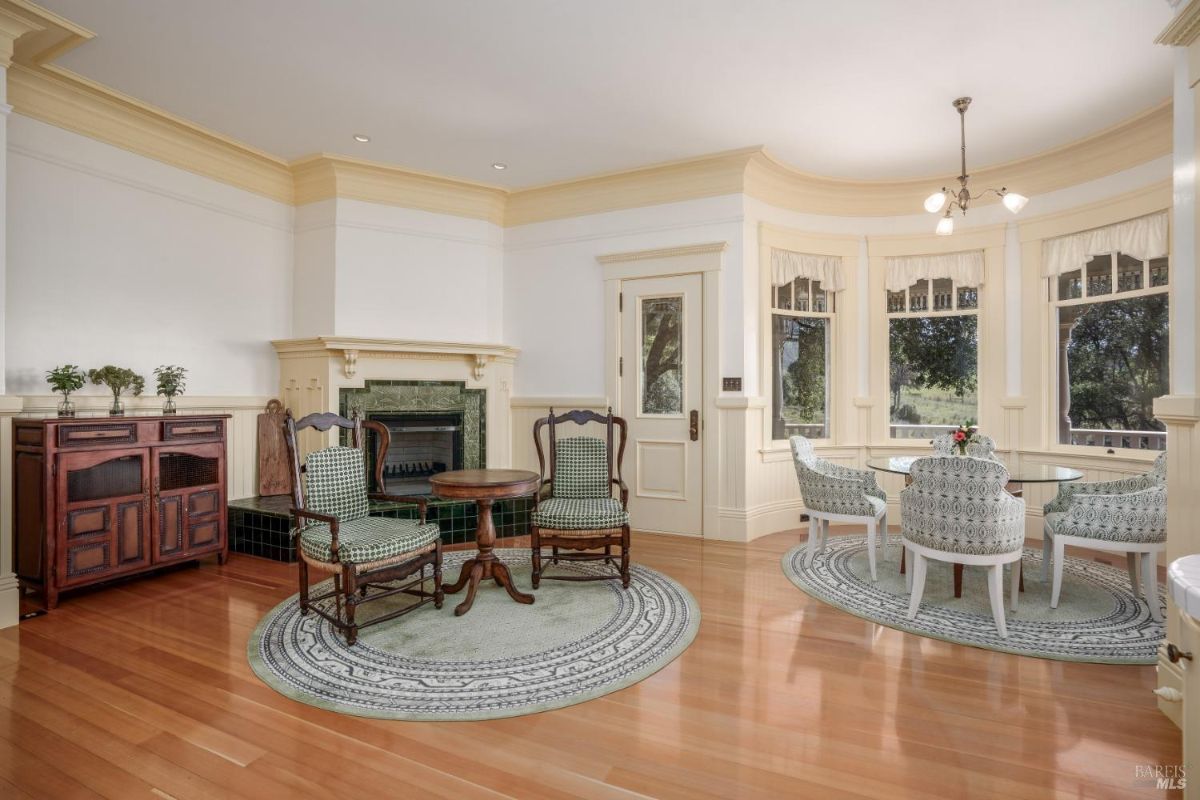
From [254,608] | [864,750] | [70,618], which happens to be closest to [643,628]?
[864,750]

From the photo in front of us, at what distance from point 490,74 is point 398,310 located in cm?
228

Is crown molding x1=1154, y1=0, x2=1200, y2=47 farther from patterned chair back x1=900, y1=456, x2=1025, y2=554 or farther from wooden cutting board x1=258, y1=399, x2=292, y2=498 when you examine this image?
wooden cutting board x1=258, y1=399, x2=292, y2=498

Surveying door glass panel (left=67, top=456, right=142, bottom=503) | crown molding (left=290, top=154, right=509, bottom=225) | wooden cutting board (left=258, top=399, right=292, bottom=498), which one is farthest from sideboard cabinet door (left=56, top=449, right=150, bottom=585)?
crown molding (left=290, top=154, right=509, bottom=225)

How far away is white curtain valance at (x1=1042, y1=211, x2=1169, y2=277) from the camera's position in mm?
4395

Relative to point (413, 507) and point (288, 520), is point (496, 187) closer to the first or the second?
point (413, 507)

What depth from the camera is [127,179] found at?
13.7 feet

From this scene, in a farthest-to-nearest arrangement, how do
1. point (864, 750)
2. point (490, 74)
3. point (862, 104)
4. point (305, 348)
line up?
point (305, 348)
point (862, 104)
point (490, 74)
point (864, 750)

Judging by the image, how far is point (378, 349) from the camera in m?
4.94

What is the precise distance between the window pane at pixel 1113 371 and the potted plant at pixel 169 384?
7.08 meters

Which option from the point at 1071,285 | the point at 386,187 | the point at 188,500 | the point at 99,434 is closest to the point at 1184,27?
the point at 1071,285

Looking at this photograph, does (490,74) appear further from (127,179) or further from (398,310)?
(127,179)

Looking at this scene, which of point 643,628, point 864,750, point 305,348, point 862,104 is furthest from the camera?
point 305,348

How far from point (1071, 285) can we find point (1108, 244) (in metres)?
0.40

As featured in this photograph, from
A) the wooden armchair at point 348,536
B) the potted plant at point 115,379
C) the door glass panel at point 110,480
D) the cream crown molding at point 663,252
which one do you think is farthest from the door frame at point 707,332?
the door glass panel at point 110,480
